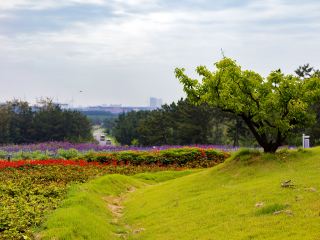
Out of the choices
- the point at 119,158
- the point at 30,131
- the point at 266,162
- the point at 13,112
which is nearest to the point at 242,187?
the point at 266,162

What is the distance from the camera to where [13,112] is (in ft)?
228

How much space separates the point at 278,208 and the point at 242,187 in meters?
3.37

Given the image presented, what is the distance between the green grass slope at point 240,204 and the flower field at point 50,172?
279 cm

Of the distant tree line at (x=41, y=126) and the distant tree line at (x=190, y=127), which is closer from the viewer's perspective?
the distant tree line at (x=190, y=127)

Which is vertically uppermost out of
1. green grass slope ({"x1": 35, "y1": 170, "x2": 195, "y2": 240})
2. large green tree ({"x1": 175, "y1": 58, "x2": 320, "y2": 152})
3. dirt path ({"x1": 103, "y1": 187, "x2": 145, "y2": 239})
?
large green tree ({"x1": 175, "y1": 58, "x2": 320, "y2": 152})

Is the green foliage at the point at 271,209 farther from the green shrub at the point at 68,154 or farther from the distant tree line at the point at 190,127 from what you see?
the distant tree line at the point at 190,127

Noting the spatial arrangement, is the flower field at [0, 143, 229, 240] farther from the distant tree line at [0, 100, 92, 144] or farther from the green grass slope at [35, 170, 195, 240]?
the distant tree line at [0, 100, 92, 144]

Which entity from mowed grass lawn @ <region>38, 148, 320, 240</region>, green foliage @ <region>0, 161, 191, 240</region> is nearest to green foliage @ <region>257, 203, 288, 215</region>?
mowed grass lawn @ <region>38, 148, 320, 240</region>

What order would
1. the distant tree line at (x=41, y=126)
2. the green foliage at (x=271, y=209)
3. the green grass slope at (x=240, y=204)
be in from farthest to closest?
the distant tree line at (x=41, y=126) < the green foliage at (x=271, y=209) < the green grass slope at (x=240, y=204)

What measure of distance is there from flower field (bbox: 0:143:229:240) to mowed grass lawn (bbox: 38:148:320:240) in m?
1.39

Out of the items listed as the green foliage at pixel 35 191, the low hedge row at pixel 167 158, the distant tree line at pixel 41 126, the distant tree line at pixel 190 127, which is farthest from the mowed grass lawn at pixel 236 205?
the distant tree line at pixel 41 126

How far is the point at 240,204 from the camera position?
1278 centimetres

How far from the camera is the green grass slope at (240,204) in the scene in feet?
34.0

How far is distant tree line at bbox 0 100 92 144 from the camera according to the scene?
212 ft
